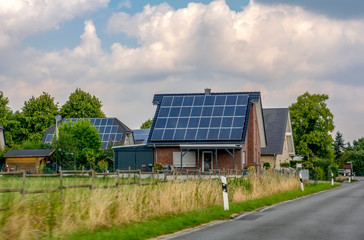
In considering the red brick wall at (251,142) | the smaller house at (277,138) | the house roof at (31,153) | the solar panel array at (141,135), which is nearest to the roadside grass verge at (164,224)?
the red brick wall at (251,142)

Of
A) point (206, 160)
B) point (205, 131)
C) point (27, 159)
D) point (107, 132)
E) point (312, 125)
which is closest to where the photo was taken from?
point (205, 131)

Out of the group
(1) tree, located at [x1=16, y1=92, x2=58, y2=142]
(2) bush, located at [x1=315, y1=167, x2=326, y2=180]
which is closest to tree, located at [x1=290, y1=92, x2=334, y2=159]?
(2) bush, located at [x1=315, y1=167, x2=326, y2=180]

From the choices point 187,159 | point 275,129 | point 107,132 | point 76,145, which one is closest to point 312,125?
point 275,129

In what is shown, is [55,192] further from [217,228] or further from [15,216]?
[217,228]

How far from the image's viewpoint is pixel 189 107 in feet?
151

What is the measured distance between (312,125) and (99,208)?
229 feet

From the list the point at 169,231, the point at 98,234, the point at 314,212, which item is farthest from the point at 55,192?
the point at 314,212

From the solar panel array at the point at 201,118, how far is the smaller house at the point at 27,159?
1780 centimetres

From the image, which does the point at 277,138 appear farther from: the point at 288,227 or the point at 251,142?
the point at 288,227

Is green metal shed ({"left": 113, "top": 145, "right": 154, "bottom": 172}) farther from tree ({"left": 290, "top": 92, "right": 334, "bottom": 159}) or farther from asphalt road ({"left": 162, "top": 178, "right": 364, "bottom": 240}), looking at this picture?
tree ({"left": 290, "top": 92, "right": 334, "bottom": 159})

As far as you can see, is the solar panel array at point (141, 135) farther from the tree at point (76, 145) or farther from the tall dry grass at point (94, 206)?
the tall dry grass at point (94, 206)

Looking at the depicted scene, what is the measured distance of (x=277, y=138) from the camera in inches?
2518

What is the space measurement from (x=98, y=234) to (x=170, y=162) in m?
32.3

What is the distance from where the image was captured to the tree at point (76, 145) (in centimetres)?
5516
